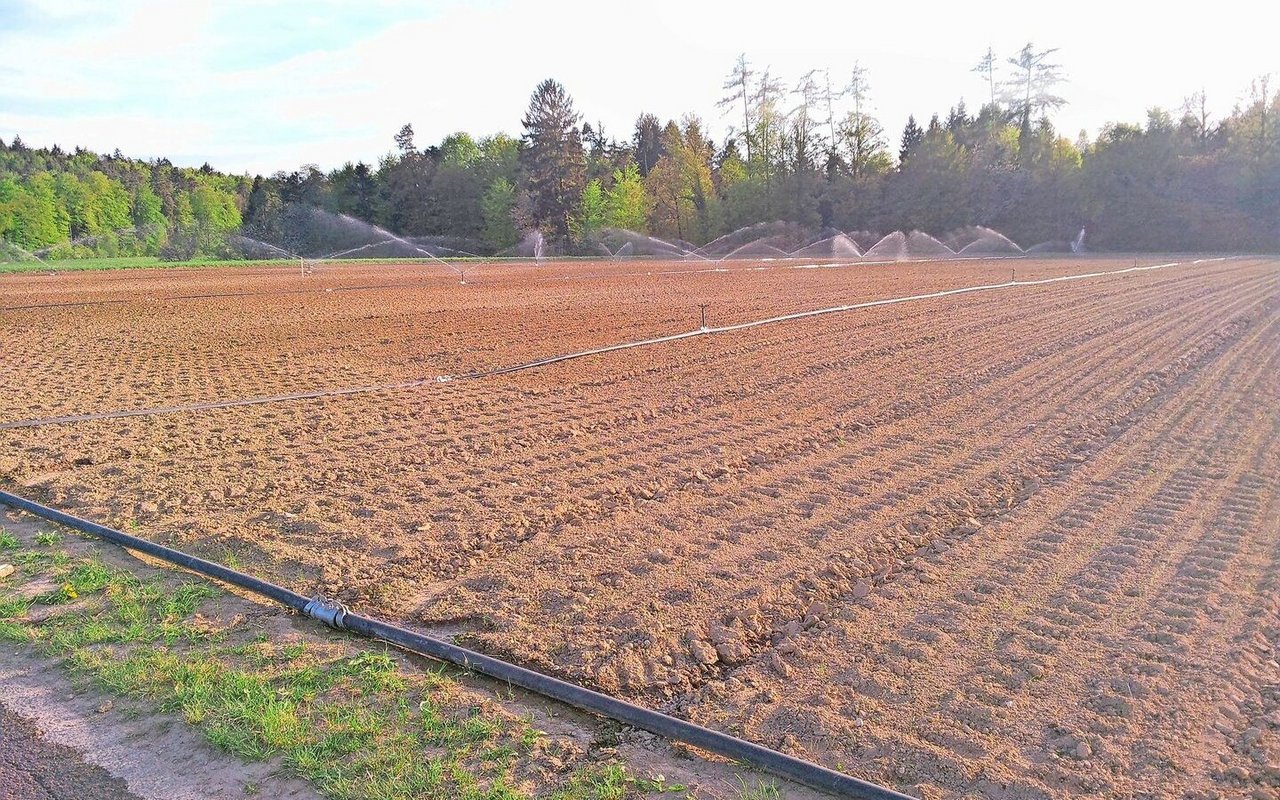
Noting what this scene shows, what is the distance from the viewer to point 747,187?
7112cm

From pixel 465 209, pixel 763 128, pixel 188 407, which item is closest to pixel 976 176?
pixel 763 128

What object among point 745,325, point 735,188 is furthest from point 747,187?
point 745,325

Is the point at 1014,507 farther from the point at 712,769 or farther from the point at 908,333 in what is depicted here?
the point at 908,333

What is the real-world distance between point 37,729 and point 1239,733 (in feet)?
15.6

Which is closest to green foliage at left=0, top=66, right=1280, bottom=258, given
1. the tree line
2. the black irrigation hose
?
the tree line

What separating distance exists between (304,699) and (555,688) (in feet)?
3.44

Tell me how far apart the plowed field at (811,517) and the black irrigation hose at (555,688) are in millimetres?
181

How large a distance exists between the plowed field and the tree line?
158ft

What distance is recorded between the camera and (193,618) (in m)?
4.32

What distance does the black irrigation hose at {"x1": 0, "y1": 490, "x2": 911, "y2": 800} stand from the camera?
9.66 ft

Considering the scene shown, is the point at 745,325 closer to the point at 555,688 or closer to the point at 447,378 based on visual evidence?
the point at 447,378

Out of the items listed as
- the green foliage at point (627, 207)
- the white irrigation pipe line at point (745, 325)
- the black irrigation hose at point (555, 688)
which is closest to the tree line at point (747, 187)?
the green foliage at point (627, 207)

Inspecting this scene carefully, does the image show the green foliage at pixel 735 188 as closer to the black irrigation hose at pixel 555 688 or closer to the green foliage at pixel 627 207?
the green foliage at pixel 627 207

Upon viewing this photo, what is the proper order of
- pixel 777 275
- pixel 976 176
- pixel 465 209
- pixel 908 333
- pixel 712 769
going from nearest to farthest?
pixel 712 769 → pixel 908 333 → pixel 777 275 → pixel 976 176 → pixel 465 209
